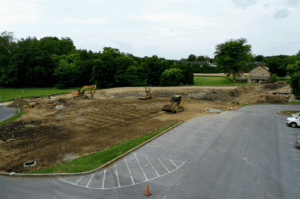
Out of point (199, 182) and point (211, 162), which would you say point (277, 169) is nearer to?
point (211, 162)

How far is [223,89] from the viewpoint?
149 feet

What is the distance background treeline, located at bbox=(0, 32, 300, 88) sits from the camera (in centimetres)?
6319

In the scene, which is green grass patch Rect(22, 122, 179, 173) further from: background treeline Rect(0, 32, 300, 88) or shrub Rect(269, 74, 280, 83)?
shrub Rect(269, 74, 280, 83)

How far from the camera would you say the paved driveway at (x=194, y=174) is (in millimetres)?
10391

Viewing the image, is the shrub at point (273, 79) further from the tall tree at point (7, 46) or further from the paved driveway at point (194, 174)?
the tall tree at point (7, 46)

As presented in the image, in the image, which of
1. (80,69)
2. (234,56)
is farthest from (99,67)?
(234,56)

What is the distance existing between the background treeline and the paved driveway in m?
48.8

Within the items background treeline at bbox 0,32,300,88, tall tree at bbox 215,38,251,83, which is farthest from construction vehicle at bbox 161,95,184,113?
tall tree at bbox 215,38,251,83

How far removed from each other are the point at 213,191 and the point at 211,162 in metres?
3.43

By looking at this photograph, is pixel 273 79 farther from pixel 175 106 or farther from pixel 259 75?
pixel 175 106

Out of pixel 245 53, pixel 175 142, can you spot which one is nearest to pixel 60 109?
pixel 175 142

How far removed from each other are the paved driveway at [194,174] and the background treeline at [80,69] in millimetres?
48844

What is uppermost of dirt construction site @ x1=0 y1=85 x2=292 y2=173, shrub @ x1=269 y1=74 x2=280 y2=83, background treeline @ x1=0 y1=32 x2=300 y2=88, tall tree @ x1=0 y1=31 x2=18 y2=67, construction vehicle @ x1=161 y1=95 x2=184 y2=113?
tall tree @ x1=0 y1=31 x2=18 y2=67

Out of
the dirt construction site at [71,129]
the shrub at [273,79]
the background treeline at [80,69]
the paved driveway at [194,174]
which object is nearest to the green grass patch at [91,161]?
the paved driveway at [194,174]
